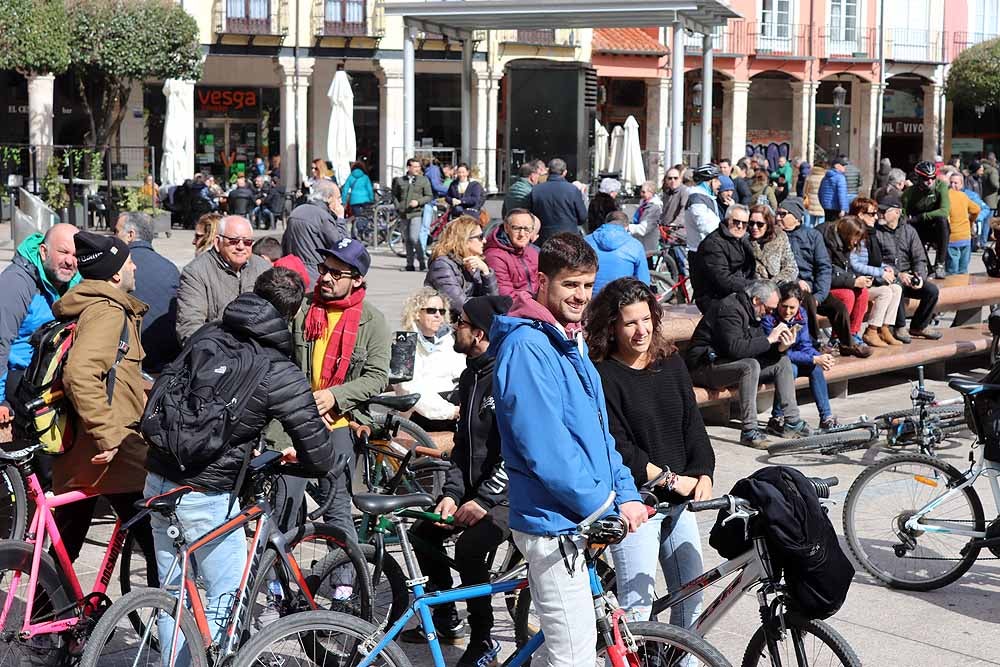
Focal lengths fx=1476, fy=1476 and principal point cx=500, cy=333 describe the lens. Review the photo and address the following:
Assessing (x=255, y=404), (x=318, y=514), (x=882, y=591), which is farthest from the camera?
(x=882, y=591)

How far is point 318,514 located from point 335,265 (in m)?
1.11

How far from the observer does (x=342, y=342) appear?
6.57 metres

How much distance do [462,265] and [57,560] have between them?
449 centimetres

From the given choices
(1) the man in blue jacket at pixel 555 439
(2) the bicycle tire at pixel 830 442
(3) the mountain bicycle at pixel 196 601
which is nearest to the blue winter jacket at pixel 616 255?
(2) the bicycle tire at pixel 830 442

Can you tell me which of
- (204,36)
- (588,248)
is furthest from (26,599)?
(204,36)

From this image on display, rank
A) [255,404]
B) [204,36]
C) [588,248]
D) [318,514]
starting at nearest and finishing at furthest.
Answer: [588,248]
[255,404]
[318,514]
[204,36]

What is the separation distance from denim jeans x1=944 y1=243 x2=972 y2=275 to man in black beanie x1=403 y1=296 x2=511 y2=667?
12943 mm

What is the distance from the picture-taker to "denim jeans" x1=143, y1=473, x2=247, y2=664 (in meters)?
4.78

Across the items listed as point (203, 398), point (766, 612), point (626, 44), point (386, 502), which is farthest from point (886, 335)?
point (626, 44)

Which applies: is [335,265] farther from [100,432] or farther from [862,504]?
[862,504]

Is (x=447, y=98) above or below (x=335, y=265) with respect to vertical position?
above

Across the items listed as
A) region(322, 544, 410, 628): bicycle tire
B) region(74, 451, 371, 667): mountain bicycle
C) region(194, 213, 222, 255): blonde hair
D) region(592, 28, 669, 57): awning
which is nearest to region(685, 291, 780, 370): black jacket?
region(194, 213, 222, 255): blonde hair

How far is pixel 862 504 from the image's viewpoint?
22.7 ft

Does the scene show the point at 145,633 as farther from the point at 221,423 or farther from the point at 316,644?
the point at 221,423
